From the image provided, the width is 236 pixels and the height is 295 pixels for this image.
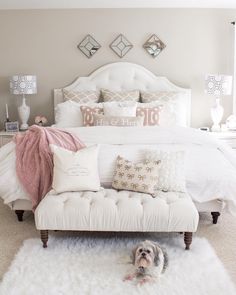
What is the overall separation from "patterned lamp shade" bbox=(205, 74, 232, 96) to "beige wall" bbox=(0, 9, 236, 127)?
0.33m

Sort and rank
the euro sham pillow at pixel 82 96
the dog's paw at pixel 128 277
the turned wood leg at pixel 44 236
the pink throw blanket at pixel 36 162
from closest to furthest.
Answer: the dog's paw at pixel 128 277 < the turned wood leg at pixel 44 236 < the pink throw blanket at pixel 36 162 < the euro sham pillow at pixel 82 96

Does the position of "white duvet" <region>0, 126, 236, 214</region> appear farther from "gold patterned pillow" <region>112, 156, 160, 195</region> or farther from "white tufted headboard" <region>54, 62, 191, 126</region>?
"white tufted headboard" <region>54, 62, 191, 126</region>

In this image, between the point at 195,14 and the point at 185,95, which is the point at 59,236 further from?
the point at 195,14

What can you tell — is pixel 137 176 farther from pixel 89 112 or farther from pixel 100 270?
pixel 89 112

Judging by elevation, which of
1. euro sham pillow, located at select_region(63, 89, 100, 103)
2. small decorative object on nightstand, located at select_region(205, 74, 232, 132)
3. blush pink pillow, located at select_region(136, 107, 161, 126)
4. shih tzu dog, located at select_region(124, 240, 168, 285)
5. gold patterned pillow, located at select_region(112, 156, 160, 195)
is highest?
small decorative object on nightstand, located at select_region(205, 74, 232, 132)

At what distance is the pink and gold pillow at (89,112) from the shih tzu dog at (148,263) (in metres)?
2.23

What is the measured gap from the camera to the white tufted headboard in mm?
4992

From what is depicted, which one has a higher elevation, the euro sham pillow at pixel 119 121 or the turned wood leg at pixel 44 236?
the euro sham pillow at pixel 119 121

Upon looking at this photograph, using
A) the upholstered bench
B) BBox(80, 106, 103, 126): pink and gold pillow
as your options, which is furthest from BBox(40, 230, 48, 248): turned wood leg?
BBox(80, 106, 103, 126): pink and gold pillow

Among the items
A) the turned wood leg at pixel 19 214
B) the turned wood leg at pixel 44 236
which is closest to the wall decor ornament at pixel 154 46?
the turned wood leg at pixel 19 214

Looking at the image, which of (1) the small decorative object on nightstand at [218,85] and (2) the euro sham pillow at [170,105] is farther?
(1) the small decorative object on nightstand at [218,85]

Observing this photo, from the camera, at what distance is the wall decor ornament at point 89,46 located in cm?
499

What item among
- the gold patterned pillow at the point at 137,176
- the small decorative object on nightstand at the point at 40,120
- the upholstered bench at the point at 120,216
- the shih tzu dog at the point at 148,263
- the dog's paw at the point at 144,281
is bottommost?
the dog's paw at the point at 144,281

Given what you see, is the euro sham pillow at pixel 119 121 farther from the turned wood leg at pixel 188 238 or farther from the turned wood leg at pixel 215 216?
→ the turned wood leg at pixel 188 238
